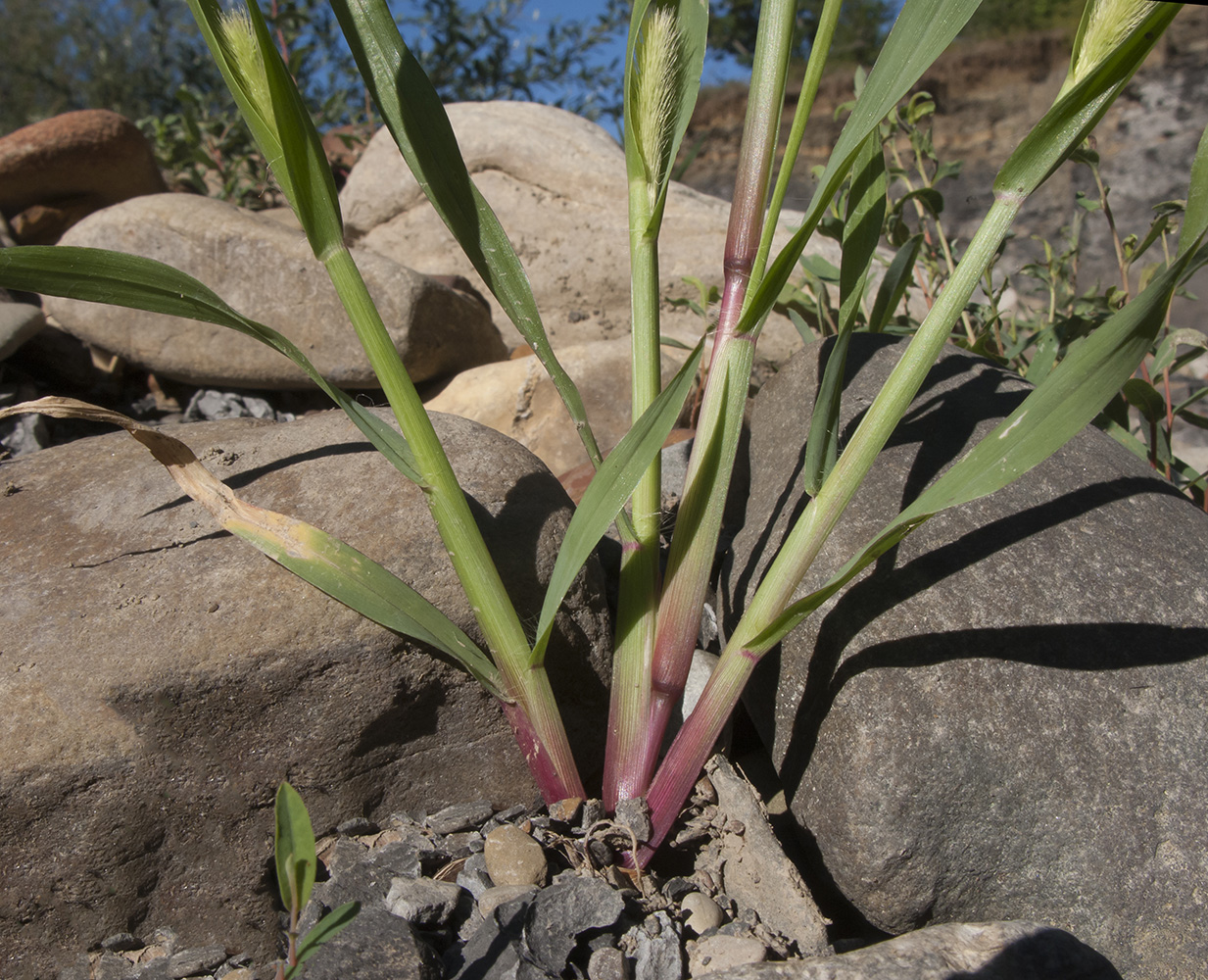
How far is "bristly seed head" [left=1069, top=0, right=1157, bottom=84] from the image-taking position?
94 cm

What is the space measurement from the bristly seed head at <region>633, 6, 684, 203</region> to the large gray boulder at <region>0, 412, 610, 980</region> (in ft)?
2.01

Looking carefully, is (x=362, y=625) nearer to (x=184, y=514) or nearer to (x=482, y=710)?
(x=482, y=710)

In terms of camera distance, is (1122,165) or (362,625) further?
(1122,165)

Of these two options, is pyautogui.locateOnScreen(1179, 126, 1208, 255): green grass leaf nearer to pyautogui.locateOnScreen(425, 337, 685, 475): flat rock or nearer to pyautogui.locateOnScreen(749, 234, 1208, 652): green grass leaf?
pyautogui.locateOnScreen(749, 234, 1208, 652): green grass leaf

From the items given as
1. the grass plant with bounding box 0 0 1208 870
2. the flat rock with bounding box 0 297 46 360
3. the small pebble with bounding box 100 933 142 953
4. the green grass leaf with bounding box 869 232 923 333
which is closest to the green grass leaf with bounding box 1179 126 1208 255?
the grass plant with bounding box 0 0 1208 870

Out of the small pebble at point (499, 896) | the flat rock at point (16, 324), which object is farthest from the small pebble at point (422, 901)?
the flat rock at point (16, 324)

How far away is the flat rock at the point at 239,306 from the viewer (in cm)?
237

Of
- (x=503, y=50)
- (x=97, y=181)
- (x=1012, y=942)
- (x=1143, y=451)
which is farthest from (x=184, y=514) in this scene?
(x=503, y=50)

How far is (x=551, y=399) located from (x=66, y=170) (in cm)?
206

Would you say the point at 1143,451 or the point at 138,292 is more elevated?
the point at 138,292

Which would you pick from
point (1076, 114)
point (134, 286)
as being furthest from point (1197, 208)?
point (134, 286)

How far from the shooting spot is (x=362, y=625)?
48.7 inches

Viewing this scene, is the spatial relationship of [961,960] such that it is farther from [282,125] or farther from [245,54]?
[245,54]

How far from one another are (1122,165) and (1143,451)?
888cm
